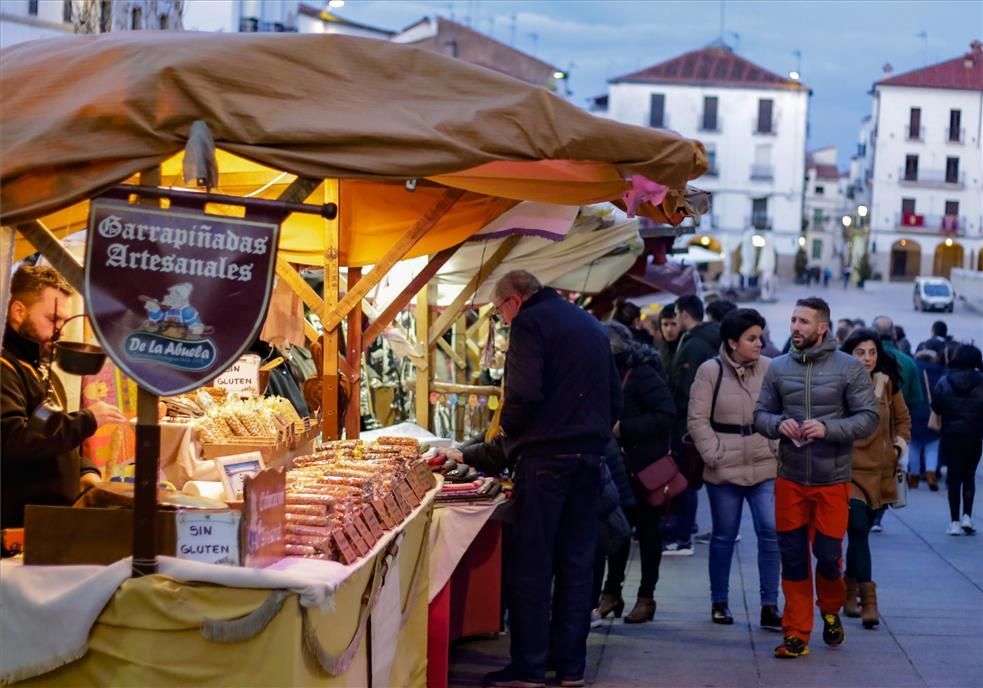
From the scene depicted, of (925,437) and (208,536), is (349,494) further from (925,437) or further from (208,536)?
(925,437)

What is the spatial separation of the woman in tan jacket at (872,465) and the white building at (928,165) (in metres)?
84.5

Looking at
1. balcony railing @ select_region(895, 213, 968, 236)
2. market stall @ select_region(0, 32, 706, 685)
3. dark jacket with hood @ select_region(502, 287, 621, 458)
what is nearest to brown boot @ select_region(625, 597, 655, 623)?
dark jacket with hood @ select_region(502, 287, 621, 458)

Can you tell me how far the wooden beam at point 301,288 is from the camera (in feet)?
24.3

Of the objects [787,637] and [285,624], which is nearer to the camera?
[285,624]

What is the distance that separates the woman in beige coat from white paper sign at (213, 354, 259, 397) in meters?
2.83

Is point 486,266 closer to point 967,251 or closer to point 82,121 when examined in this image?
point 82,121

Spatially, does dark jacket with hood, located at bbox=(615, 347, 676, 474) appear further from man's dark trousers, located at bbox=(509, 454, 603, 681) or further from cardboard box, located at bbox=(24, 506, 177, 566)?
cardboard box, located at bbox=(24, 506, 177, 566)

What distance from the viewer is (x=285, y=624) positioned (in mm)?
4426

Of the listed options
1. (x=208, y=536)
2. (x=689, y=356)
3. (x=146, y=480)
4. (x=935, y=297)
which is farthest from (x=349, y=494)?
(x=935, y=297)

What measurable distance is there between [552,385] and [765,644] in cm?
250

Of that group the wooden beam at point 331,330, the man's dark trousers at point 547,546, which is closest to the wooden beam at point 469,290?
the wooden beam at point 331,330

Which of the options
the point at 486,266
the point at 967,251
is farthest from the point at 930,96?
the point at 486,266

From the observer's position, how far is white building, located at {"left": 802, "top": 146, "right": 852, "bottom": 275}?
371 ft

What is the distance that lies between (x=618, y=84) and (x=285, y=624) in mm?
80176
